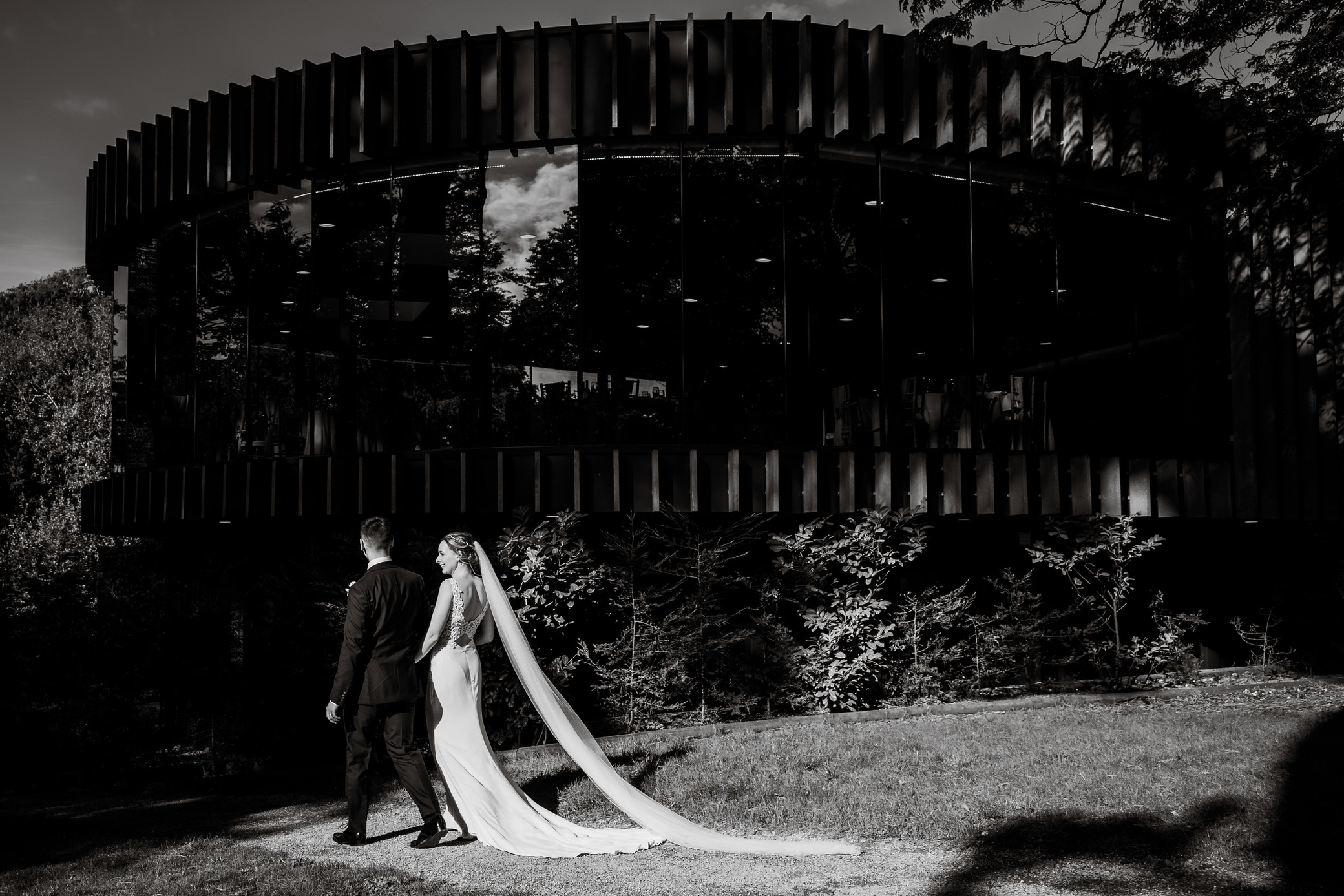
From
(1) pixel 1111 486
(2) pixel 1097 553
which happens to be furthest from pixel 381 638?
(1) pixel 1111 486

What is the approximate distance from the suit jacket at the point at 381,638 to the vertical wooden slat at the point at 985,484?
9064mm

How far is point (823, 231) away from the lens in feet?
49.8

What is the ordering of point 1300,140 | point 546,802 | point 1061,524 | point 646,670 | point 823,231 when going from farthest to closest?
point 823,231
point 1061,524
point 1300,140
point 646,670
point 546,802

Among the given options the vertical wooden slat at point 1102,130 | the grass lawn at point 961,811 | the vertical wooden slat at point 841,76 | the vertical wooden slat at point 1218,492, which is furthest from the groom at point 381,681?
the vertical wooden slat at point 1218,492

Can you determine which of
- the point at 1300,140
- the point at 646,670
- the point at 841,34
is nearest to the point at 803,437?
the point at 646,670

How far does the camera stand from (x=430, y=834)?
6.79m

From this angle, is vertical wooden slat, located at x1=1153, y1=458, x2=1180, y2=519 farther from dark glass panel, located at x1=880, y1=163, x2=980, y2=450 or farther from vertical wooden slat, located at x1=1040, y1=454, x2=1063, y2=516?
dark glass panel, located at x1=880, y1=163, x2=980, y2=450

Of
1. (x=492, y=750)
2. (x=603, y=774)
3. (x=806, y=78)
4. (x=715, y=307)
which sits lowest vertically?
(x=603, y=774)

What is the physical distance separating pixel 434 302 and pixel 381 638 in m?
9.32

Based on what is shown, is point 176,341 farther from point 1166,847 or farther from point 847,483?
point 1166,847

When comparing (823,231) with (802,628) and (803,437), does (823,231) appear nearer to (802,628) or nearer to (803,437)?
(803,437)

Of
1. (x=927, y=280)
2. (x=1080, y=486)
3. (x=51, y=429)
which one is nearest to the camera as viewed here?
(x=1080, y=486)

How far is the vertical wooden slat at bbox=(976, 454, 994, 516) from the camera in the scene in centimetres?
1420

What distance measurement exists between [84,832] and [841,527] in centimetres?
805
